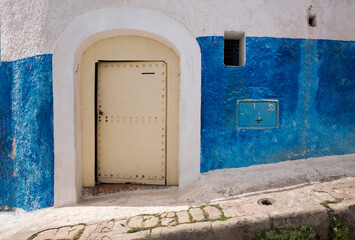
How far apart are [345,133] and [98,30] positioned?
13.7 ft

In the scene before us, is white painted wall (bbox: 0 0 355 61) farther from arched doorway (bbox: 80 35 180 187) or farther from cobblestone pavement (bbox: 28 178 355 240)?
cobblestone pavement (bbox: 28 178 355 240)

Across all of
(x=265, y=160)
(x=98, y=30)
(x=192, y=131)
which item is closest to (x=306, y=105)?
(x=265, y=160)

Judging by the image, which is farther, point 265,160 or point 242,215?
point 265,160

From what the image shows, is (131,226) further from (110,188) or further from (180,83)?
(180,83)

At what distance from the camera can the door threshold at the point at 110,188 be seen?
361cm

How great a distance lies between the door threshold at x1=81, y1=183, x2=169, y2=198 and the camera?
3.61 metres

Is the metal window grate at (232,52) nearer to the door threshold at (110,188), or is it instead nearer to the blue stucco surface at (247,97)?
the blue stucco surface at (247,97)

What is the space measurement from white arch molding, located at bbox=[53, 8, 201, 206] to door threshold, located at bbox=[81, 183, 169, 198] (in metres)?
0.23

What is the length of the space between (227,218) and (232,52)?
2.50 meters

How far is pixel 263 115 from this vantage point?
138 inches

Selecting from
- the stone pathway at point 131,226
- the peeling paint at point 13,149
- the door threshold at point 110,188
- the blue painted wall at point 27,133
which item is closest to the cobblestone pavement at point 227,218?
the stone pathway at point 131,226

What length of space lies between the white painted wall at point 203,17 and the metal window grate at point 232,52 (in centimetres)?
27

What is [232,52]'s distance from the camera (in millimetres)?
3721

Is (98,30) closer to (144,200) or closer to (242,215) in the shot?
(144,200)
